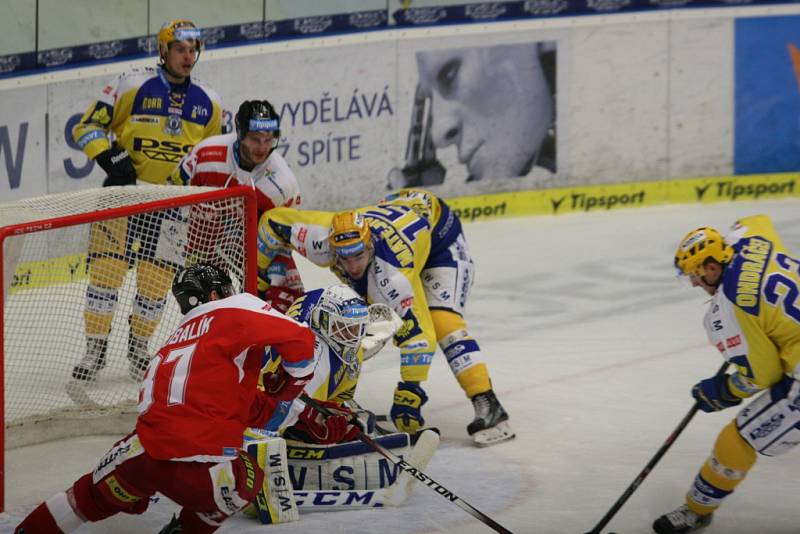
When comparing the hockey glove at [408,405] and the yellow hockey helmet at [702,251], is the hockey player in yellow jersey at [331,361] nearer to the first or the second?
the hockey glove at [408,405]

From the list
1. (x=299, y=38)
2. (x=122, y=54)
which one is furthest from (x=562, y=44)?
(x=122, y=54)

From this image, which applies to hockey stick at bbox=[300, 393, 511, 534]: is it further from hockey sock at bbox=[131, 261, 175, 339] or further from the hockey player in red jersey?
hockey sock at bbox=[131, 261, 175, 339]

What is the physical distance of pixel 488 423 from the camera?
18.2ft

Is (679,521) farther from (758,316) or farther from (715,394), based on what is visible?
(758,316)

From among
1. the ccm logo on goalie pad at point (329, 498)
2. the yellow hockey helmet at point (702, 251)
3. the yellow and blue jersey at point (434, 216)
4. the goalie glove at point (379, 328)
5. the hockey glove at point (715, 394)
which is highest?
the yellow and blue jersey at point (434, 216)

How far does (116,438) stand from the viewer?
555 cm

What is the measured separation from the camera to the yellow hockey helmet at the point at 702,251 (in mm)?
4551

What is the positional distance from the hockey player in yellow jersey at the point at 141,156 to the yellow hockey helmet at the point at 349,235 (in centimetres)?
61

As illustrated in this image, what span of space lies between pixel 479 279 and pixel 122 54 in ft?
7.36

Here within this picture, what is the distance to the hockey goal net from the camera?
5.35 metres

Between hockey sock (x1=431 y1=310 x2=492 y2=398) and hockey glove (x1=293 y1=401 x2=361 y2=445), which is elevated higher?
hockey sock (x1=431 y1=310 x2=492 y2=398)

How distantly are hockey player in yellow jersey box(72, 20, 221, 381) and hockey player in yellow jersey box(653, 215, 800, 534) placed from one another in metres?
1.97

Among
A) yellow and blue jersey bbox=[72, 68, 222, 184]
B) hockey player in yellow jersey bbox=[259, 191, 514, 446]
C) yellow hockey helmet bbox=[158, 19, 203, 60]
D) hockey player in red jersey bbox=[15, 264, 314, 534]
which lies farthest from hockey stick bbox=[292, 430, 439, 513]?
yellow hockey helmet bbox=[158, 19, 203, 60]

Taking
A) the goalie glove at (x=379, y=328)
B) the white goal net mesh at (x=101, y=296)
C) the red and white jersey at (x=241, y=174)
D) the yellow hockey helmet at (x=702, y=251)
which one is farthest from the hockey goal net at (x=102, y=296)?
the yellow hockey helmet at (x=702, y=251)
